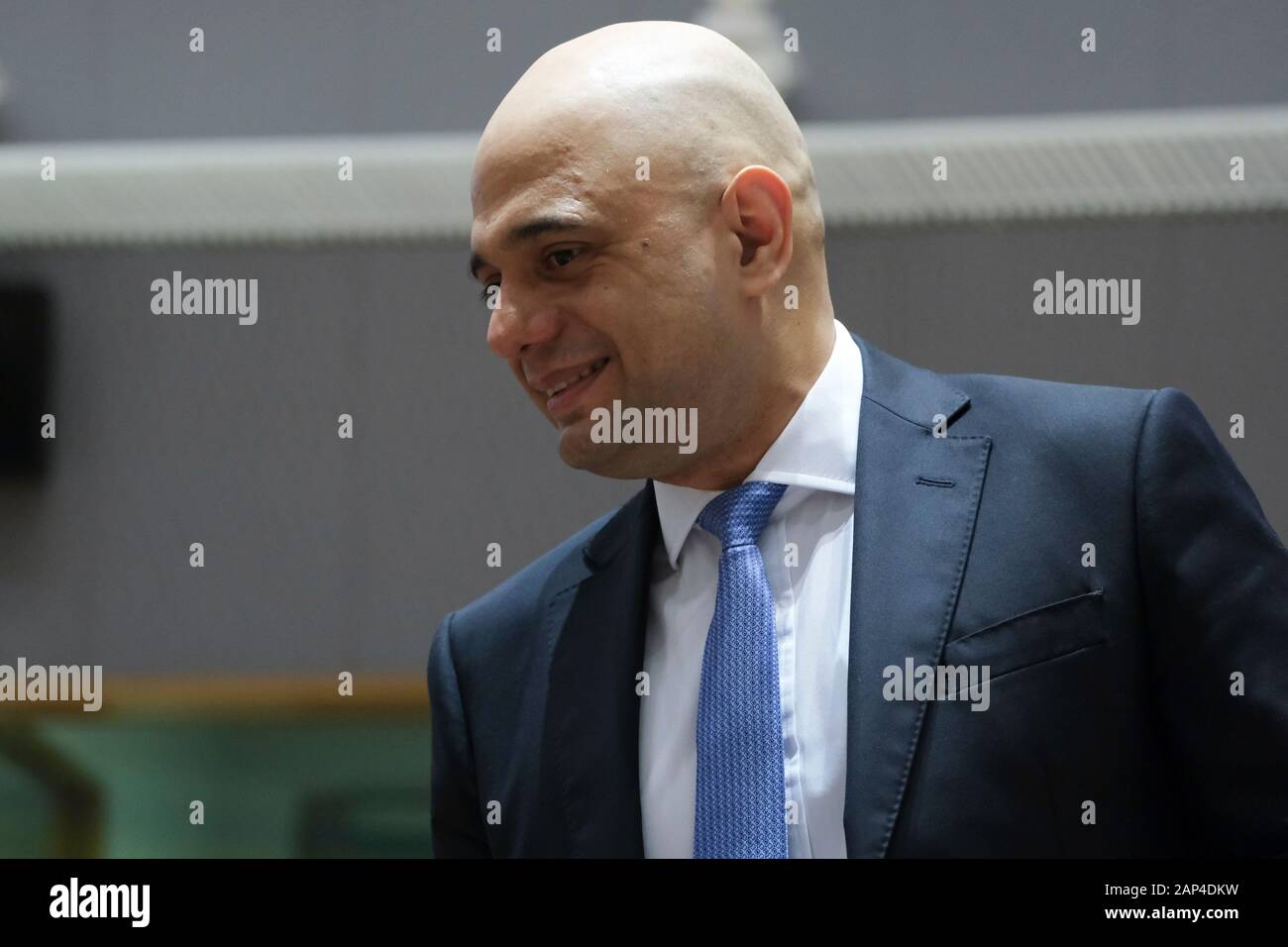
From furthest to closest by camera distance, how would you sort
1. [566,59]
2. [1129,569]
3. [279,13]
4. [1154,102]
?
[279,13]
[1154,102]
[566,59]
[1129,569]

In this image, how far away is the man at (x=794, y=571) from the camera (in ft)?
5.24

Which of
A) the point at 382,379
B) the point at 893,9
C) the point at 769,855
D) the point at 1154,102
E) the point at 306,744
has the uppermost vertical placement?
the point at 893,9

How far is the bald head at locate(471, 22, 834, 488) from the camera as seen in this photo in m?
1.72

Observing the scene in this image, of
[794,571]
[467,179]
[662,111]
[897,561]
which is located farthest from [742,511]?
[467,179]

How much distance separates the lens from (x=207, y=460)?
2654 millimetres

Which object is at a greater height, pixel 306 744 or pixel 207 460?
pixel 207 460

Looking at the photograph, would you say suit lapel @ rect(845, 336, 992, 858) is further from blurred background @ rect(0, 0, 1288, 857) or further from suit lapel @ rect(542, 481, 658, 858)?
blurred background @ rect(0, 0, 1288, 857)

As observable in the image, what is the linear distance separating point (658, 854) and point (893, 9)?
1464 mm

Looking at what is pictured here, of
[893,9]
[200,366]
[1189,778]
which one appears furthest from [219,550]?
[1189,778]

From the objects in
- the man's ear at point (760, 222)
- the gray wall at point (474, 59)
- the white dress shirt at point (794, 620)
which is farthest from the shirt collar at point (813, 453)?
the gray wall at point (474, 59)

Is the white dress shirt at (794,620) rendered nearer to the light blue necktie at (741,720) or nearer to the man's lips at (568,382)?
the light blue necktie at (741,720)

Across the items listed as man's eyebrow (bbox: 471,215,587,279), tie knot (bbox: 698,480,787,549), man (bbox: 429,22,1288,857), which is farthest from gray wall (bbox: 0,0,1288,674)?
man's eyebrow (bbox: 471,215,587,279)

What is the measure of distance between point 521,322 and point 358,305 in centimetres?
106

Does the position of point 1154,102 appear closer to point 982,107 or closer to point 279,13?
point 982,107
